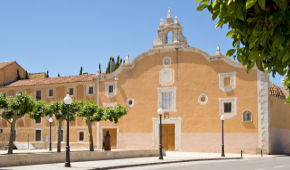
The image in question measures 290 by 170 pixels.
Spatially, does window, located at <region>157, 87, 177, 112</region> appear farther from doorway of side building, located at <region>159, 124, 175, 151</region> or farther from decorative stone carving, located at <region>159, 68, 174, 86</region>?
doorway of side building, located at <region>159, 124, 175, 151</region>

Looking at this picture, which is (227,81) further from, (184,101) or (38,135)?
(38,135)

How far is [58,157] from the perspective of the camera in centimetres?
1894

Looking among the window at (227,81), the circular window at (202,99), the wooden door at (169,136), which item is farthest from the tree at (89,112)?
the window at (227,81)

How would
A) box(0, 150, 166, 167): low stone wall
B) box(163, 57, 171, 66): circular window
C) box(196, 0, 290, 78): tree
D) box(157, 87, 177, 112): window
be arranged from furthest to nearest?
box(163, 57, 171, 66): circular window < box(157, 87, 177, 112): window < box(0, 150, 166, 167): low stone wall < box(196, 0, 290, 78): tree

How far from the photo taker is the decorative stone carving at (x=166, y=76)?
34312 mm

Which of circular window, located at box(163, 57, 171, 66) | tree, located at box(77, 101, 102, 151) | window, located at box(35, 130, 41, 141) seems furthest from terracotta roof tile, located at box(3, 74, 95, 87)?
tree, located at box(77, 101, 102, 151)

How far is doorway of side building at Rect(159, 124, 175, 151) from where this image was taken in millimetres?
33625

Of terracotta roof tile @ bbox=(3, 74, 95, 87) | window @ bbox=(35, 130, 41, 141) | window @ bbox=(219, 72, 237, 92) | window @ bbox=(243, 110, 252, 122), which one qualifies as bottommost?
window @ bbox=(35, 130, 41, 141)

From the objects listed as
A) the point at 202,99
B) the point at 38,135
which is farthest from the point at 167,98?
the point at 38,135

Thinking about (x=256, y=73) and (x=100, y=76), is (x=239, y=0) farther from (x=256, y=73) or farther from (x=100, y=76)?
(x=100, y=76)

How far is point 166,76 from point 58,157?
1759cm

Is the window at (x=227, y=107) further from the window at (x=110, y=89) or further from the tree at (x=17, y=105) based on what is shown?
the tree at (x=17, y=105)

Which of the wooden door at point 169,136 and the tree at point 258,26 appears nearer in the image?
the tree at point 258,26

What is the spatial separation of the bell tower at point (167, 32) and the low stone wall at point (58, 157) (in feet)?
41.3
